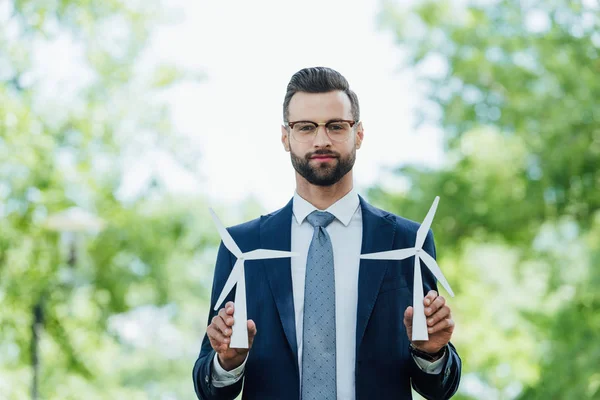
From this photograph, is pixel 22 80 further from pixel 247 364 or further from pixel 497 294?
pixel 247 364

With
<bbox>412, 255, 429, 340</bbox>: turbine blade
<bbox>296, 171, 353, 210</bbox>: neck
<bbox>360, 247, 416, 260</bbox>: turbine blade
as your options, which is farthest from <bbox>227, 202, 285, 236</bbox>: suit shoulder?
<bbox>412, 255, 429, 340</bbox>: turbine blade

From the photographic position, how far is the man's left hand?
116 inches

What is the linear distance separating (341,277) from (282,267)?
0.20m

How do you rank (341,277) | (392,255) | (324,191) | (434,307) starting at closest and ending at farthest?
(434,307) → (392,255) → (341,277) → (324,191)

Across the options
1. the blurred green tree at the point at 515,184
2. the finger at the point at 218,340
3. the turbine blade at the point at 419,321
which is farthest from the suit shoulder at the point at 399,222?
the blurred green tree at the point at 515,184

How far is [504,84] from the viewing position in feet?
45.5

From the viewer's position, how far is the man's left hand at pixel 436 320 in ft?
9.64

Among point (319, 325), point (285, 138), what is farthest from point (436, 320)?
point (285, 138)

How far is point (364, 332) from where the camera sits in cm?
316

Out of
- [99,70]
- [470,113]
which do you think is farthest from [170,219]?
[470,113]

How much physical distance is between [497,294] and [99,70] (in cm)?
694

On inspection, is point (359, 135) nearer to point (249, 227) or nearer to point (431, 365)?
point (249, 227)

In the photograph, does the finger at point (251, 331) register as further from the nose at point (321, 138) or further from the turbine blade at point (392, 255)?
the nose at point (321, 138)

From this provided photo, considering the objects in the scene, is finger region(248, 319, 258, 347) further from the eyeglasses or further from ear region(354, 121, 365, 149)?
ear region(354, 121, 365, 149)
